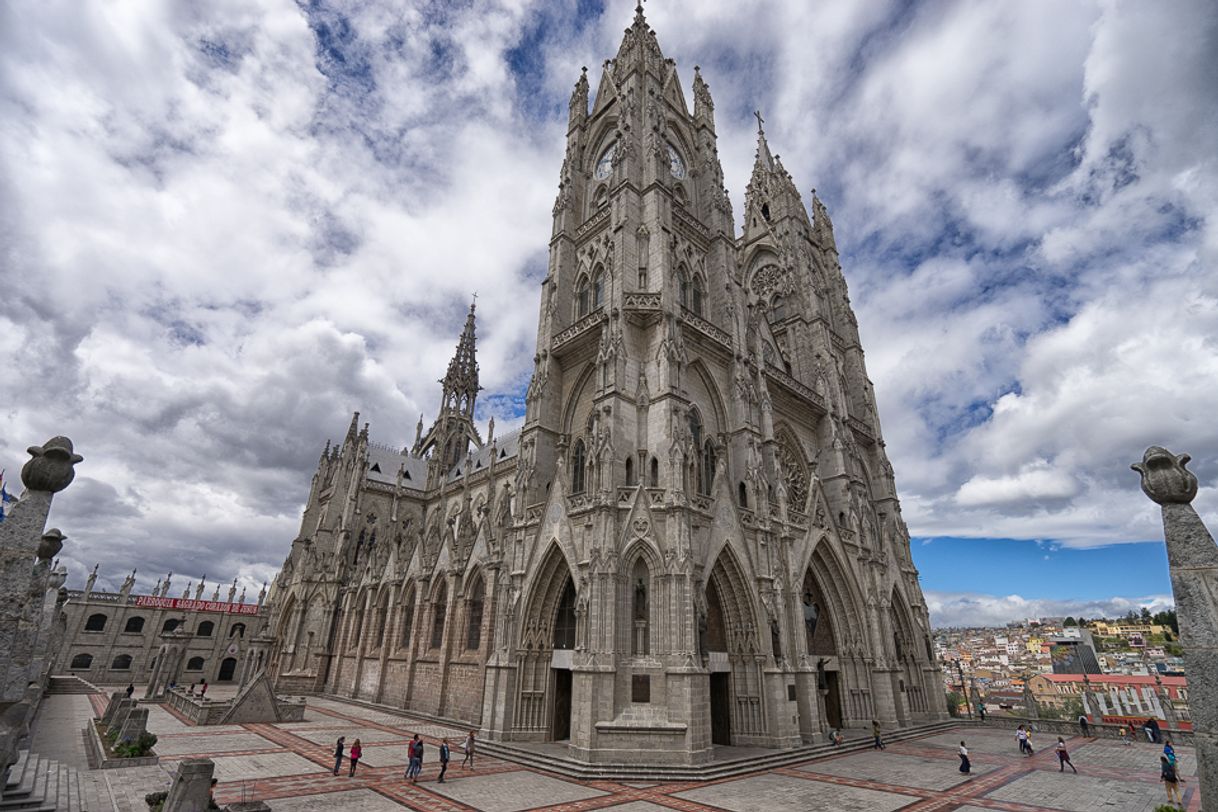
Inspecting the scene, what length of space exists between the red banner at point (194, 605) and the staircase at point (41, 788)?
158 ft

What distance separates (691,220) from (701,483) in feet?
45.6

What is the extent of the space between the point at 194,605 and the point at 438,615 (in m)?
40.5

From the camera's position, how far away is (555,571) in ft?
67.9

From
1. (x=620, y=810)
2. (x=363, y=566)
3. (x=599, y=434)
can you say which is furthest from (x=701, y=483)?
(x=363, y=566)

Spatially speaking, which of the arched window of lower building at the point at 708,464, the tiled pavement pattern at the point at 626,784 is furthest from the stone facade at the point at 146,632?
the arched window of lower building at the point at 708,464

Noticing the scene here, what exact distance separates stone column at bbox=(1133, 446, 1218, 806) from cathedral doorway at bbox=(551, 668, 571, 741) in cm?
1677

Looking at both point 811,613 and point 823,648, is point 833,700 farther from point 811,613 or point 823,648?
point 811,613

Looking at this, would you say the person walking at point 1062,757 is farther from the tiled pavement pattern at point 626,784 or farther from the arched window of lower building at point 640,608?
the arched window of lower building at point 640,608

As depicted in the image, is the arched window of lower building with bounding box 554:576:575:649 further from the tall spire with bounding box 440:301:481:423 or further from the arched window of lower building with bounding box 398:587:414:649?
the tall spire with bounding box 440:301:481:423

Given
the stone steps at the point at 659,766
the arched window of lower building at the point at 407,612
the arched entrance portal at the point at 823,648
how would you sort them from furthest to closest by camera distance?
the arched window of lower building at the point at 407,612
the arched entrance portal at the point at 823,648
the stone steps at the point at 659,766

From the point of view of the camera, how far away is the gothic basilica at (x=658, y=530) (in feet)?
59.3

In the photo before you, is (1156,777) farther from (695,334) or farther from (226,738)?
(226,738)

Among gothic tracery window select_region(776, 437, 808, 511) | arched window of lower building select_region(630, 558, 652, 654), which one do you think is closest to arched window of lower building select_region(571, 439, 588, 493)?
arched window of lower building select_region(630, 558, 652, 654)

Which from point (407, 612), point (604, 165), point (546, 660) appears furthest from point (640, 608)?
point (604, 165)
